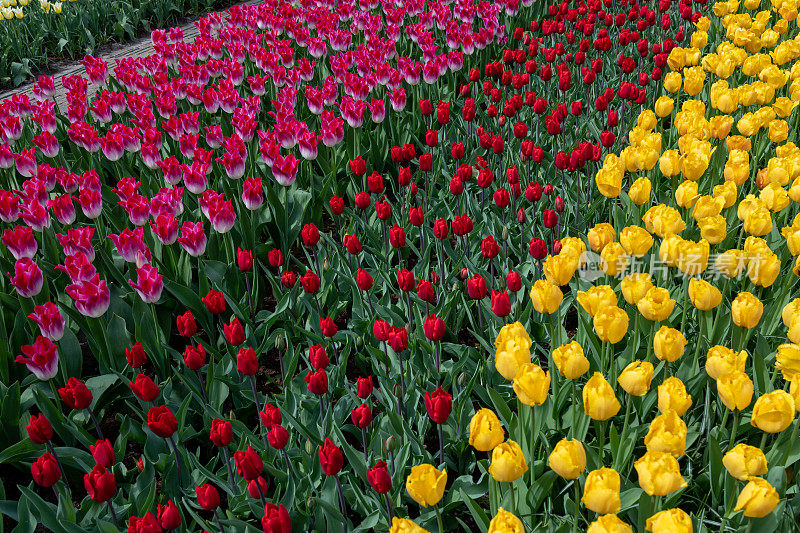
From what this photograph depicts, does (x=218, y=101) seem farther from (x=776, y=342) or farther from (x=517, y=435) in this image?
(x=776, y=342)

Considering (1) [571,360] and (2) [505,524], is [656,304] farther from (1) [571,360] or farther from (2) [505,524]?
(2) [505,524]

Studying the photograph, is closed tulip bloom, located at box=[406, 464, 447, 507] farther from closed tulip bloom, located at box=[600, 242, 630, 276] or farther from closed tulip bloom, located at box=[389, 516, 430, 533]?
closed tulip bloom, located at box=[600, 242, 630, 276]

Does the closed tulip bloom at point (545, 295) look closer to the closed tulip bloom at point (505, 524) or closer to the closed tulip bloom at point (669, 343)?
the closed tulip bloom at point (669, 343)

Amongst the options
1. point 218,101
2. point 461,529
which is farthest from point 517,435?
point 218,101

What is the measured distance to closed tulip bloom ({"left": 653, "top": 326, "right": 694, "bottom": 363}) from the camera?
1.74 m

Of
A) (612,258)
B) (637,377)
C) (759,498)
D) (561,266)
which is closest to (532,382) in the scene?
(637,377)

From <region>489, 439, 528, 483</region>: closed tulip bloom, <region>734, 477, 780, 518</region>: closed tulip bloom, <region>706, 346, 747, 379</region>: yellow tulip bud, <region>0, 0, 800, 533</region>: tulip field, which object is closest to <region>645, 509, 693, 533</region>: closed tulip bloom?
<region>0, 0, 800, 533</region>: tulip field

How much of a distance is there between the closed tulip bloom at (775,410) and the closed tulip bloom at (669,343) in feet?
0.87

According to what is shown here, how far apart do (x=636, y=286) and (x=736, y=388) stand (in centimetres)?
44

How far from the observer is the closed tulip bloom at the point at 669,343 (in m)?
1.74

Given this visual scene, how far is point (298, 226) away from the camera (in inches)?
137

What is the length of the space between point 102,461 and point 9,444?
868 millimetres

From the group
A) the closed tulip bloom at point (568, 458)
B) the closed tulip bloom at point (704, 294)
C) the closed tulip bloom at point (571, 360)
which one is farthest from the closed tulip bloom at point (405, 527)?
the closed tulip bloom at point (704, 294)

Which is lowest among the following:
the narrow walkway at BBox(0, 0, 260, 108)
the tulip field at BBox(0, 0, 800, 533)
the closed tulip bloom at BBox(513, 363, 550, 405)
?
the tulip field at BBox(0, 0, 800, 533)
